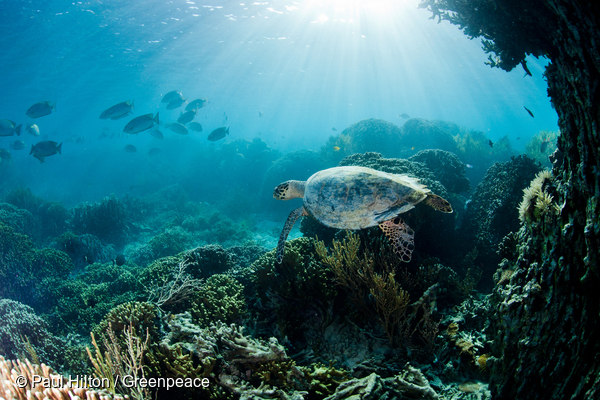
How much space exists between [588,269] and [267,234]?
32.1 feet

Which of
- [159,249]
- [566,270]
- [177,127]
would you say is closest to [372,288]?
[566,270]

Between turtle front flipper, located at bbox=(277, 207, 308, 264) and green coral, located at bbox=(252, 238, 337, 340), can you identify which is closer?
green coral, located at bbox=(252, 238, 337, 340)

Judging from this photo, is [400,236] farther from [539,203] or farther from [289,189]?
[289,189]

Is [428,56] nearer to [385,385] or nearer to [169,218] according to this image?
[169,218]

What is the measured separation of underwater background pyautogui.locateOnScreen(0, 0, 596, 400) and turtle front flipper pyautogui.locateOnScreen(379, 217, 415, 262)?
228mm

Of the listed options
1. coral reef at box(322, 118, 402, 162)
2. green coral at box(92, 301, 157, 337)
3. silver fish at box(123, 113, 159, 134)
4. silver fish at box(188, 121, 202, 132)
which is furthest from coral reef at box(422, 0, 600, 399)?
silver fish at box(188, 121, 202, 132)

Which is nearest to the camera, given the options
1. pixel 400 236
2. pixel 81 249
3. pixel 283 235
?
pixel 400 236

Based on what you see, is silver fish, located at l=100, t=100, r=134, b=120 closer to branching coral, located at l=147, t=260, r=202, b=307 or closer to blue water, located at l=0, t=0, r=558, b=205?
blue water, located at l=0, t=0, r=558, b=205

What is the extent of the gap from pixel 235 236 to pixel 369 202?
823 centimetres

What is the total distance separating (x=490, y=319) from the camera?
268cm

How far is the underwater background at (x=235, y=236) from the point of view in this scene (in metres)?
2.45

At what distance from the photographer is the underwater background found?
2.45 metres

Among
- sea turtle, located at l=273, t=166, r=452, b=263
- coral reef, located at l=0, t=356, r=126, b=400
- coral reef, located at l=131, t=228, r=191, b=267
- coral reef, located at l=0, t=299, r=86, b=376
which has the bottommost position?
coral reef, located at l=131, t=228, r=191, b=267

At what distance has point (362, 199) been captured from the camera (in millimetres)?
3455
